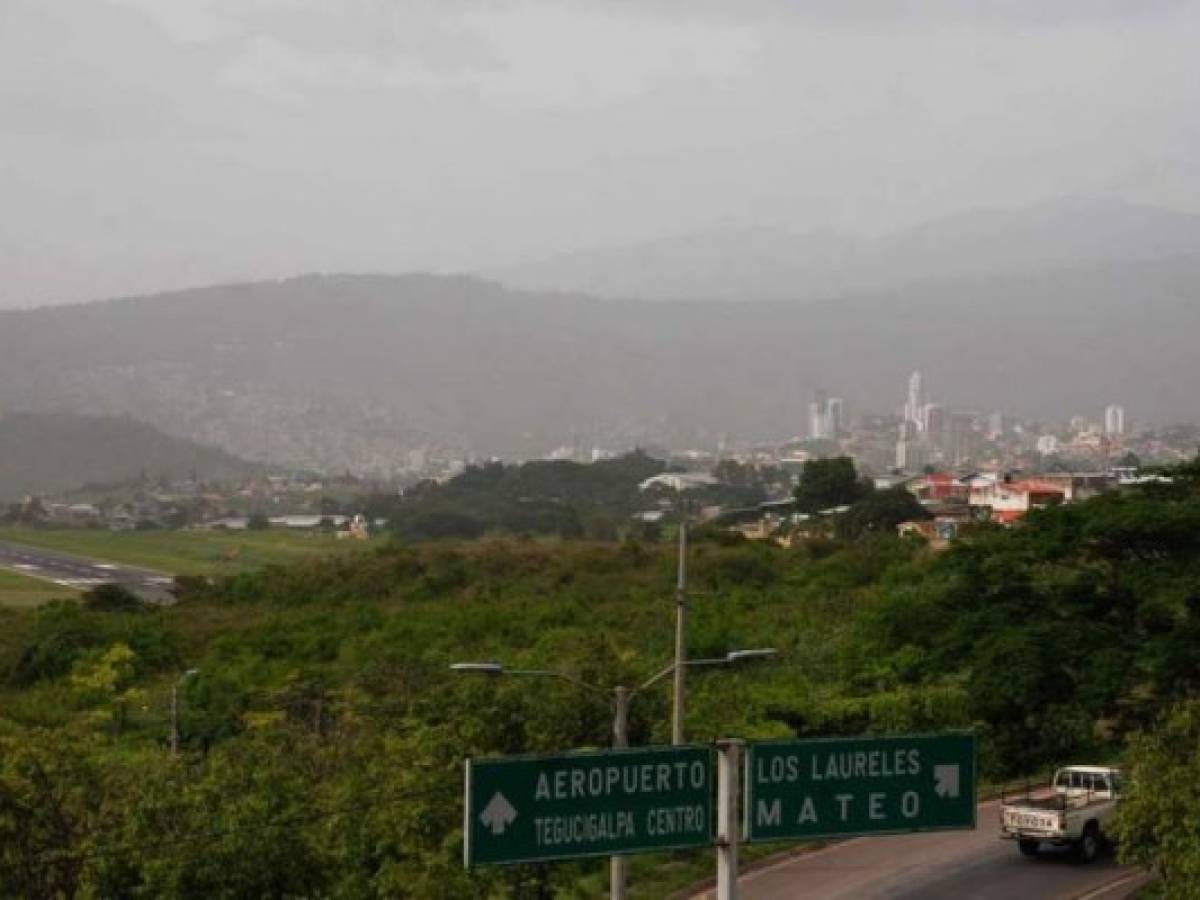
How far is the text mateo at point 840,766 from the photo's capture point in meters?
11.7

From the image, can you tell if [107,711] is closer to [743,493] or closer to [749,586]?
[749,586]

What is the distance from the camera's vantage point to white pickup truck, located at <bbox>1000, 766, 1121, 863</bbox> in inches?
973

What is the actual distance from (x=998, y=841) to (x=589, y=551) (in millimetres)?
40324

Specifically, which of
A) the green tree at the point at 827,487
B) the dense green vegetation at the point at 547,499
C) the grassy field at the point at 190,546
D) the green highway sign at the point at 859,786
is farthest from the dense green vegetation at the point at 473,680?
the dense green vegetation at the point at 547,499

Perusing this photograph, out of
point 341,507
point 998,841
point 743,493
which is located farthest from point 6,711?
point 341,507

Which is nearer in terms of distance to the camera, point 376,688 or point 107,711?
point 376,688

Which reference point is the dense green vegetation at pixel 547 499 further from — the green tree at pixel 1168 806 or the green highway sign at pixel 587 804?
the green highway sign at pixel 587 804

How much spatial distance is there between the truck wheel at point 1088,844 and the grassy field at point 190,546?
210 feet

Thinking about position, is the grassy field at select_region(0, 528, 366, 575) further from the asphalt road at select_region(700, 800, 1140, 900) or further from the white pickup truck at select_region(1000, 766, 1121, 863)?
the white pickup truck at select_region(1000, 766, 1121, 863)

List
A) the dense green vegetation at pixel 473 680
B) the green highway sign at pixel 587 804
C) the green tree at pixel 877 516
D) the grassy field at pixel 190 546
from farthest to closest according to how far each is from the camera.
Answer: the grassy field at pixel 190 546, the green tree at pixel 877 516, the dense green vegetation at pixel 473 680, the green highway sign at pixel 587 804

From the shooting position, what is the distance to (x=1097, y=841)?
25.1 meters

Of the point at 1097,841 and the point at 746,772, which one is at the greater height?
the point at 746,772

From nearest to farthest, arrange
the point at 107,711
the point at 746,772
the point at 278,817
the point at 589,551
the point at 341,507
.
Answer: the point at 746,772 → the point at 278,817 → the point at 107,711 → the point at 589,551 → the point at 341,507

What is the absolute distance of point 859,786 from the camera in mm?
11797
